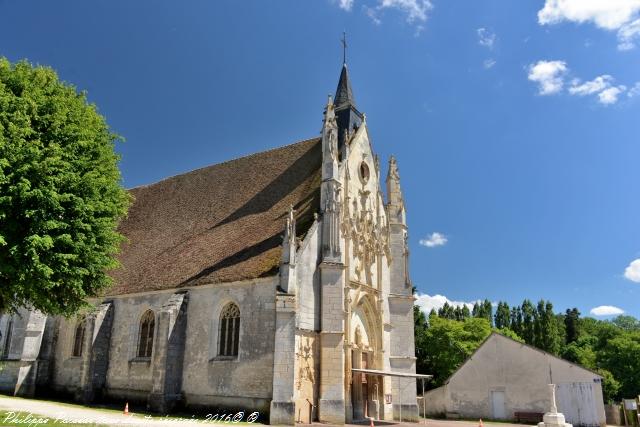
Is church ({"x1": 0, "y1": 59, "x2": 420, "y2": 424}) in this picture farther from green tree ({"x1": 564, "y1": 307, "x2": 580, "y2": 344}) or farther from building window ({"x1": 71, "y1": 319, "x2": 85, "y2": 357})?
green tree ({"x1": 564, "y1": 307, "x2": 580, "y2": 344})

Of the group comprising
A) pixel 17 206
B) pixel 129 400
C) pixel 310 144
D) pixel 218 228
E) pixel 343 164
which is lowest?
pixel 129 400

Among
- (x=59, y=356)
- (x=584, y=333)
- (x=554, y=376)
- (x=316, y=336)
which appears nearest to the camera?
Answer: (x=316, y=336)

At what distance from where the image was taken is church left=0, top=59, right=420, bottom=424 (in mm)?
22000

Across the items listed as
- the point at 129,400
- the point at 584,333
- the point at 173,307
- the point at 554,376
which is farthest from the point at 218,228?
the point at 584,333

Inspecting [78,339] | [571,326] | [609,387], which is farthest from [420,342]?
[571,326]

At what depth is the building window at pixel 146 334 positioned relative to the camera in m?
26.3

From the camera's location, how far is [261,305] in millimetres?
22375

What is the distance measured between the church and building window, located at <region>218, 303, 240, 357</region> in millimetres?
78

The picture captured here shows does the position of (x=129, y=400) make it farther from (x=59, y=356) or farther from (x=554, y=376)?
(x=554, y=376)

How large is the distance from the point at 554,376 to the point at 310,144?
20853 mm

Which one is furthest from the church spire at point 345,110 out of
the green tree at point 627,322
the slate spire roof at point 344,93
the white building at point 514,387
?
the green tree at point 627,322

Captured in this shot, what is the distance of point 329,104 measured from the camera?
27109mm

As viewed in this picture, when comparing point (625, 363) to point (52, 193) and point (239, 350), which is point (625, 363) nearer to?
point (239, 350)

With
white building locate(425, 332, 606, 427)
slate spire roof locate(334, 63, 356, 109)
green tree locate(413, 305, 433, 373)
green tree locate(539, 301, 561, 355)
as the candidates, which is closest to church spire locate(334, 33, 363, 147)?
slate spire roof locate(334, 63, 356, 109)
